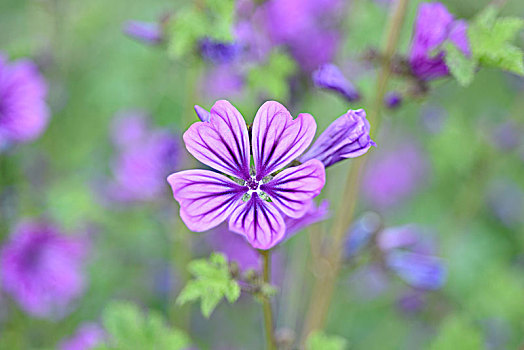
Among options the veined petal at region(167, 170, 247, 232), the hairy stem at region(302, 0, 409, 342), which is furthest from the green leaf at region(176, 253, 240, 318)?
the hairy stem at region(302, 0, 409, 342)

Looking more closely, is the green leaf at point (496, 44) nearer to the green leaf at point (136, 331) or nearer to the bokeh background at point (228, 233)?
the bokeh background at point (228, 233)

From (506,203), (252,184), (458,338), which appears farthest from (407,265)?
(506,203)

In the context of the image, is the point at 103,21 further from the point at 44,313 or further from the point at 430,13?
the point at 430,13

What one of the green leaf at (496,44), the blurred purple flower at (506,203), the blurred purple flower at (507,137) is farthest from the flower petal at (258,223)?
the blurred purple flower at (506,203)

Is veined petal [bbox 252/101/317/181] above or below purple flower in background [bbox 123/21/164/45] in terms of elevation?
below

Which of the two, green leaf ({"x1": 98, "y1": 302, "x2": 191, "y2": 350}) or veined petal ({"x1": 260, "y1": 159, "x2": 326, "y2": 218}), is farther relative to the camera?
green leaf ({"x1": 98, "y1": 302, "x2": 191, "y2": 350})

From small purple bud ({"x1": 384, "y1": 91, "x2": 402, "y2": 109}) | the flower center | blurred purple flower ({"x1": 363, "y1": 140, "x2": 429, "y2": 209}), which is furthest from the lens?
blurred purple flower ({"x1": 363, "y1": 140, "x2": 429, "y2": 209})

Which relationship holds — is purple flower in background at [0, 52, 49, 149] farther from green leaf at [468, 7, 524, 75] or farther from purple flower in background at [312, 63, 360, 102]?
green leaf at [468, 7, 524, 75]
